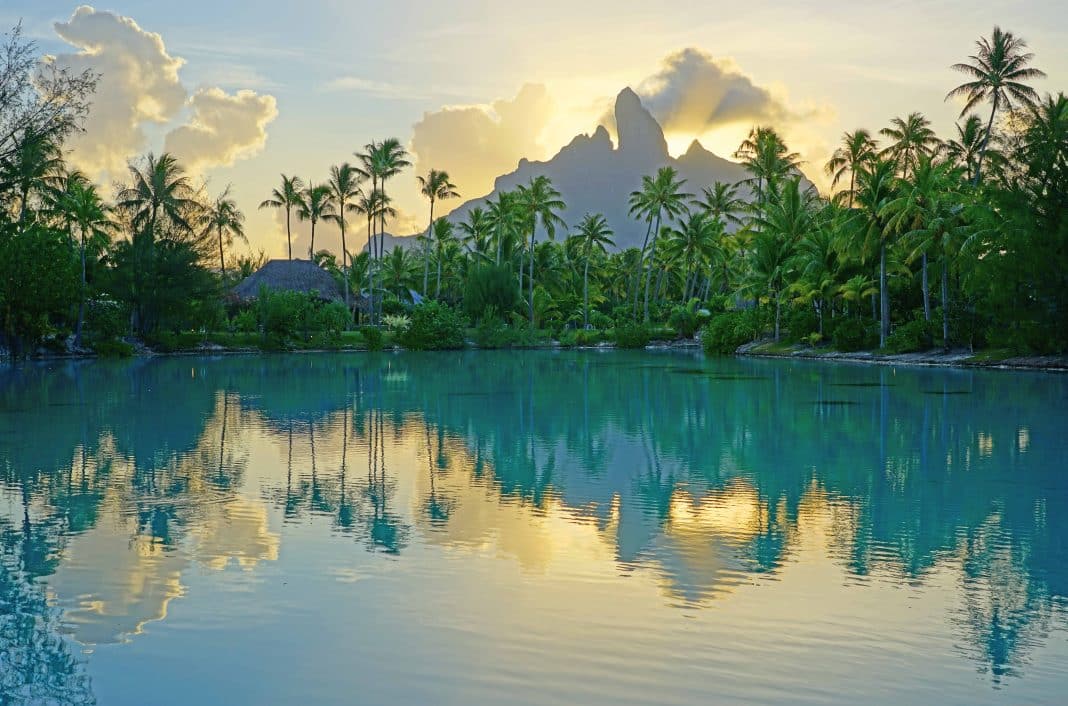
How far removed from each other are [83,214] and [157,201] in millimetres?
4431

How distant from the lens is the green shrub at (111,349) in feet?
158

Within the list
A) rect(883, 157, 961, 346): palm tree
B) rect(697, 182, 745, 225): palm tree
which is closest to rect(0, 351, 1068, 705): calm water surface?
rect(883, 157, 961, 346): palm tree

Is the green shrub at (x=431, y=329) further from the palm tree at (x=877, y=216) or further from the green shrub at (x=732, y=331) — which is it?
the palm tree at (x=877, y=216)

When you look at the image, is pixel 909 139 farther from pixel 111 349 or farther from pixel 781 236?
pixel 111 349

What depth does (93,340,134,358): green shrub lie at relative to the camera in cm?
4822

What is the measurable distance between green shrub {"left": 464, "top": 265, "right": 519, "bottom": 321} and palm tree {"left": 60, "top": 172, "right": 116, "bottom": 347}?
21.9 m

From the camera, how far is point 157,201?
52.6m

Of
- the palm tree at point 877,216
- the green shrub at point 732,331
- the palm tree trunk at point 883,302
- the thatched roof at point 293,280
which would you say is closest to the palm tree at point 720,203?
the green shrub at point 732,331

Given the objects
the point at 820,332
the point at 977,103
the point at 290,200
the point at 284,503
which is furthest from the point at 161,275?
the point at 284,503

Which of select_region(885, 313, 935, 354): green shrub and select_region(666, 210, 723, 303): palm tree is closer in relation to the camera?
select_region(885, 313, 935, 354): green shrub

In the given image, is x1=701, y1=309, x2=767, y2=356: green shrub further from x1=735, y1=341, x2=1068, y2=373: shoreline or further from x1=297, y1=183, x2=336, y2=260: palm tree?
x1=297, y1=183, x2=336, y2=260: palm tree

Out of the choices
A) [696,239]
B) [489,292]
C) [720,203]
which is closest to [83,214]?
[489,292]

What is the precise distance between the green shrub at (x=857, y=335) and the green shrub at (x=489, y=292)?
25110 mm

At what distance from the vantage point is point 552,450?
1454cm
